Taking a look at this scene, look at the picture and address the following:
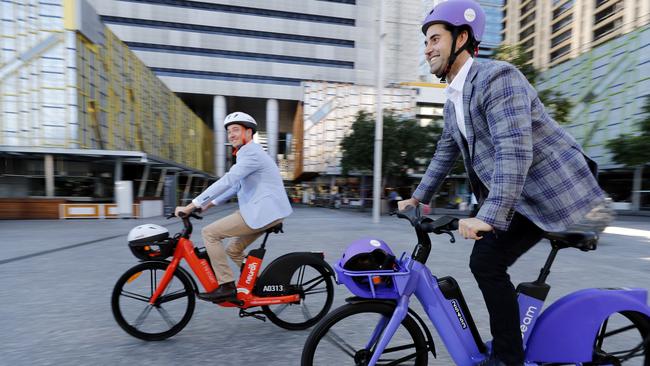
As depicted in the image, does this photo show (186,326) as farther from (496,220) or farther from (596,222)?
(596,222)

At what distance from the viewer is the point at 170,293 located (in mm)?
2934

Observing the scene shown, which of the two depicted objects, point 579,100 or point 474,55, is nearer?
point 474,55

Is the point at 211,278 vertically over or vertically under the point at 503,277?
under

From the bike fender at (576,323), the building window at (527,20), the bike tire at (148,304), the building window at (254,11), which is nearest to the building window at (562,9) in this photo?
the building window at (527,20)

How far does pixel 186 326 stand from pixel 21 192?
22.3 meters

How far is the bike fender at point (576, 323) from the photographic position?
186 cm

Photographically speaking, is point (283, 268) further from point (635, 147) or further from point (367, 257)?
point (635, 147)

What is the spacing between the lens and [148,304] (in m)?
2.92

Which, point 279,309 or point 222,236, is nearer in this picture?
point 222,236

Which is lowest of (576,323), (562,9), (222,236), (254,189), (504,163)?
(576,323)

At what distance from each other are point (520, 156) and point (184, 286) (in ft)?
8.49

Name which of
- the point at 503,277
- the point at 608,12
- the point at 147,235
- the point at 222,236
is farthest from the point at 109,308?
the point at 608,12

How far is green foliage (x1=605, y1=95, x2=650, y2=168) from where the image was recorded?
1914cm

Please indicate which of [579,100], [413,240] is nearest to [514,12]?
[579,100]
